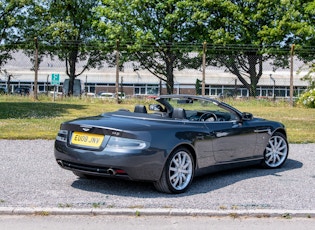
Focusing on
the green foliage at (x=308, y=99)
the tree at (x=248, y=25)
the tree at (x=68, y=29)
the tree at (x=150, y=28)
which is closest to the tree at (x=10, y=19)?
the tree at (x=68, y=29)

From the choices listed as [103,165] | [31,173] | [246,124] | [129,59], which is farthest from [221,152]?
[129,59]

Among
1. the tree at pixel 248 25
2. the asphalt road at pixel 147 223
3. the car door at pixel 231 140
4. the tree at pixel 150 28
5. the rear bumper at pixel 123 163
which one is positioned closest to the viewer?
the asphalt road at pixel 147 223

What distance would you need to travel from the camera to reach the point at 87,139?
22.0 ft

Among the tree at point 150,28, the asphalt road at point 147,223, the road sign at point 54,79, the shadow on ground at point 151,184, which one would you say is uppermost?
the tree at point 150,28

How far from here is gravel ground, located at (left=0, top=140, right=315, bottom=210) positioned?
20.1 feet

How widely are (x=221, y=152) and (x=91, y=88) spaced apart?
109 feet

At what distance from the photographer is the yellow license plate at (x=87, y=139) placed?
21.7ft

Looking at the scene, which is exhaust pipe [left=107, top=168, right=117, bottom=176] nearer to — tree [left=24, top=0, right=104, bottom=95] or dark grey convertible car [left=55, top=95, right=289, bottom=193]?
dark grey convertible car [left=55, top=95, right=289, bottom=193]

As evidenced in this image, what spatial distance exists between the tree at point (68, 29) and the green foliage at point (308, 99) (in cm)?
1551

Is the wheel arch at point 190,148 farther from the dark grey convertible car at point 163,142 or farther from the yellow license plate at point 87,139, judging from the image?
the yellow license plate at point 87,139

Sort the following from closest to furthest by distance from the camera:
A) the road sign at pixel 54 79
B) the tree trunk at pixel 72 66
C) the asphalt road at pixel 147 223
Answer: the asphalt road at pixel 147 223 < the road sign at pixel 54 79 < the tree trunk at pixel 72 66

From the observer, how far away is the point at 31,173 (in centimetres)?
796

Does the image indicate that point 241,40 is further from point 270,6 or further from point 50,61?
point 50,61

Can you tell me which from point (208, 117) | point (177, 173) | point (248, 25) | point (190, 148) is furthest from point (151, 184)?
point (248, 25)
